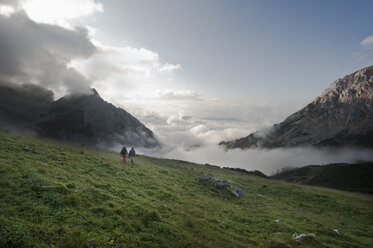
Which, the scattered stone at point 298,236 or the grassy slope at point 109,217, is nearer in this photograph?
the grassy slope at point 109,217

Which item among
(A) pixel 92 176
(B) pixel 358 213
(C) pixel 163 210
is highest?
(A) pixel 92 176

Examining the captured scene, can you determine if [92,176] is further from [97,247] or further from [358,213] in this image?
[358,213]

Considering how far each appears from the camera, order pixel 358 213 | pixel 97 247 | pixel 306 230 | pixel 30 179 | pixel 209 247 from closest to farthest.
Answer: pixel 97 247 < pixel 209 247 < pixel 30 179 < pixel 306 230 < pixel 358 213

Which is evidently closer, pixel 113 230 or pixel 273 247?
pixel 113 230

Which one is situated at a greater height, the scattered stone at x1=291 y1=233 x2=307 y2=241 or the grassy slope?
the grassy slope

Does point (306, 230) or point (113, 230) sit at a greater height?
point (113, 230)

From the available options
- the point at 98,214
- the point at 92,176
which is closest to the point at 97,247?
the point at 98,214

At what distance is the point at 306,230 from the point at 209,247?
14.1 m

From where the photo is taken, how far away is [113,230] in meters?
12.1

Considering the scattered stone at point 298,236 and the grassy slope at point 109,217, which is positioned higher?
the grassy slope at point 109,217

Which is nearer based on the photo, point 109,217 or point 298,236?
point 109,217

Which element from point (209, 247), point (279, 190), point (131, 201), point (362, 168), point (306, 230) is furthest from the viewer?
point (362, 168)

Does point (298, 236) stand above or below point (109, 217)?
below

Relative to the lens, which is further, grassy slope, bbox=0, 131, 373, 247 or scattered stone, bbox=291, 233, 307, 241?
scattered stone, bbox=291, 233, 307, 241
